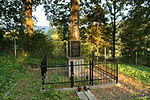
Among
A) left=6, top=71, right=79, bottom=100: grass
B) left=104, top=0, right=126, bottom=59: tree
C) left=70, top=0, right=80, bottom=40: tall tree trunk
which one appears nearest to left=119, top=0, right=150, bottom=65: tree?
left=104, top=0, right=126, bottom=59: tree

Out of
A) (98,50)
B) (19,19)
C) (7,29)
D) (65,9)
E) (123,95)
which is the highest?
(65,9)

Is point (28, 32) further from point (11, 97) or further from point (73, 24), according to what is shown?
point (11, 97)

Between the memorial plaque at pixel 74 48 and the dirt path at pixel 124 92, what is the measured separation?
6.63 ft

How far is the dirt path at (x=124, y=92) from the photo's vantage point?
350 cm

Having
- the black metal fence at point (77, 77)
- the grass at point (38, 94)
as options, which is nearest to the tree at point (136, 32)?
the black metal fence at point (77, 77)

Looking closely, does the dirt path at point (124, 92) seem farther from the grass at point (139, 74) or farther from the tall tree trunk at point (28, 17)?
the tall tree trunk at point (28, 17)

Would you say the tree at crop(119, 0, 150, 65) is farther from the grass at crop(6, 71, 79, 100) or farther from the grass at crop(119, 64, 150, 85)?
the grass at crop(6, 71, 79, 100)

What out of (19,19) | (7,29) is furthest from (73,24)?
(7,29)

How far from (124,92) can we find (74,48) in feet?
9.07

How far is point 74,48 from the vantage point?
548 cm

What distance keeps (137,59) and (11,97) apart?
1333 centimetres

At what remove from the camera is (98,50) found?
46.4ft

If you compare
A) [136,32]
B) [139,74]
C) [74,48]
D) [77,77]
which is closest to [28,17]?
[74,48]

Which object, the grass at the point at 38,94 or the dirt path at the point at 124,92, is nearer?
the grass at the point at 38,94
